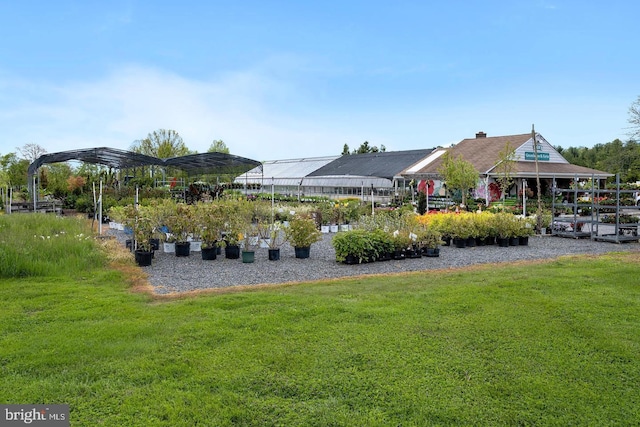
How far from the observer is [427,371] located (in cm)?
379

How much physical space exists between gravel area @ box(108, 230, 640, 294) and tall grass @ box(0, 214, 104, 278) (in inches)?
43.9

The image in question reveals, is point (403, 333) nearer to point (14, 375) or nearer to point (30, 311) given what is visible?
point (14, 375)

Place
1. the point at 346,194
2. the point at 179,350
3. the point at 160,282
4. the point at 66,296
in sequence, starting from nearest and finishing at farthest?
the point at 179,350
the point at 66,296
the point at 160,282
the point at 346,194

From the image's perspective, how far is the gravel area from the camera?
8.02 metres

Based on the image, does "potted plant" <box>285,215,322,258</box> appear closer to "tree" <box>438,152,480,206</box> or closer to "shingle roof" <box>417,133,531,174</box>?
"tree" <box>438,152,480,206</box>

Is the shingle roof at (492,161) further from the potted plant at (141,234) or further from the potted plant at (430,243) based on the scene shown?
the potted plant at (141,234)

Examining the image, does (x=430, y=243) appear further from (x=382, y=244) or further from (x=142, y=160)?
(x=142, y=160)

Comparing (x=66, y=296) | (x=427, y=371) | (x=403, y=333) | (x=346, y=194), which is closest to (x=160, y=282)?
(x=66, y=296)

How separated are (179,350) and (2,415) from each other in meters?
1.36

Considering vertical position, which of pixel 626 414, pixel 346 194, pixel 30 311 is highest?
pixel 346 194

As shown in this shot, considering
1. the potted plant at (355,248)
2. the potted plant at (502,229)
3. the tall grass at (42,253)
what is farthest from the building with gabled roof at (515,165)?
the tall grass at (42,253)

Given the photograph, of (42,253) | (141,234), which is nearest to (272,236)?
(141,234)

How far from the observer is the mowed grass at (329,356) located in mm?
3209

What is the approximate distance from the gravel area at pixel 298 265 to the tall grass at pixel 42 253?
1.11m
